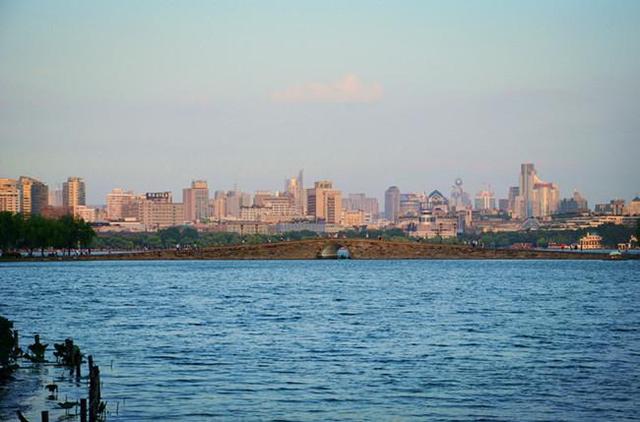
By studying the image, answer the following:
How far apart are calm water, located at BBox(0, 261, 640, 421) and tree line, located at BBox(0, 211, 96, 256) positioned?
82.4 metres

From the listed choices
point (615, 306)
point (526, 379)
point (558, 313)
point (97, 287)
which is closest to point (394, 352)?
point (526, 379)

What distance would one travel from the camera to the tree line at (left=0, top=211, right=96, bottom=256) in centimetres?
17062

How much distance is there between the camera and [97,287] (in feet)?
341

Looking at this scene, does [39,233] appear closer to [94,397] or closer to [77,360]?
[77,360]

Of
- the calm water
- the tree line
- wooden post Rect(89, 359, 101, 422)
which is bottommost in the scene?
the calm water

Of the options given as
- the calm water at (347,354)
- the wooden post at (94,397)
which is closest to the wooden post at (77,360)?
the calm water at (347,354)

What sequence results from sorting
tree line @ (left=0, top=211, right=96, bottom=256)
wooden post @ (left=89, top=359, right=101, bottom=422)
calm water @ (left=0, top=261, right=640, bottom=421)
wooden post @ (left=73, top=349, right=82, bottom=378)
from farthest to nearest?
tree line @ (left=0, top=211, right=96, bottom=256) → wooden post @ (left=73, top=349, right=82, bottom=378) → calm water @ (left=0, top=261, right=640, bottom=421) → wooden post @ (left=89, top=359, right=101, bottom=422)

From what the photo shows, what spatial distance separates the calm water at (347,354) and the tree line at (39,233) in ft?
270

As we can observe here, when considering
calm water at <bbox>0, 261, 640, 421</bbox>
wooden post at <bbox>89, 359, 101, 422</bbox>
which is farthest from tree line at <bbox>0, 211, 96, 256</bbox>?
wooden post at <bbox>89, 359, 101, 422</bbox>

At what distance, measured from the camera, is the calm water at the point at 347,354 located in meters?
34.1

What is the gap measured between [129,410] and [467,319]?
3333cm

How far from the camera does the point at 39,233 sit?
172 meters

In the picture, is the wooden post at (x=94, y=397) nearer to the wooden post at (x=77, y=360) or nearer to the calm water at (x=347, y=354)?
the calm water at (x=347, y=354)

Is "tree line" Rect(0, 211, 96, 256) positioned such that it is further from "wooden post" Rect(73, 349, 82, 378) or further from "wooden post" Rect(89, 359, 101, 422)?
"wooden post" Rect(89, 359, 101, 422)
